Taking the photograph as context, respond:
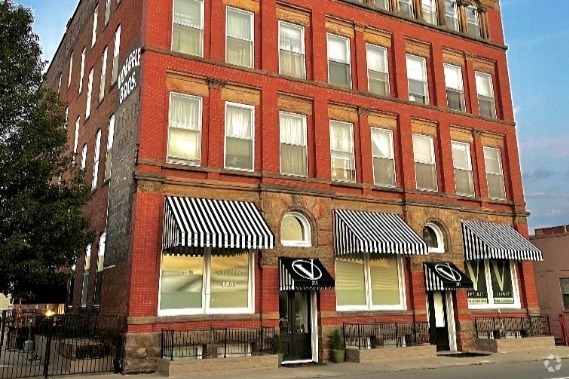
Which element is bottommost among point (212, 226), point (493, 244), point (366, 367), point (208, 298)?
point (366, 367)

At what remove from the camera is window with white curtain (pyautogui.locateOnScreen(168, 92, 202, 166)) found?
16.8m

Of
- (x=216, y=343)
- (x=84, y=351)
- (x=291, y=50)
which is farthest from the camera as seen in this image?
(x=291, y=50)

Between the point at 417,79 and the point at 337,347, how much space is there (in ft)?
40.5

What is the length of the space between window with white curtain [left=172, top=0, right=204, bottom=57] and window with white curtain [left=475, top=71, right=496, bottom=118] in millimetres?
13721

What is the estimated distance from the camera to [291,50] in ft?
65.4

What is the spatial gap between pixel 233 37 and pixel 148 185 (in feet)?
21.8

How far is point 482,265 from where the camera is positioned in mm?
21891

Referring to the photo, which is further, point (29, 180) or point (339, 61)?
point (339, 61)

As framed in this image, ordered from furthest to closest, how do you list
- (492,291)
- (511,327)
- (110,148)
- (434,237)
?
(492,291) → (511,327) → (434,237) → (110,148)

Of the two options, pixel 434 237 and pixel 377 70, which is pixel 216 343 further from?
pixel 377 70

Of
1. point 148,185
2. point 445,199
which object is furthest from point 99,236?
point 445,199

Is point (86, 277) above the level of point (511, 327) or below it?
above

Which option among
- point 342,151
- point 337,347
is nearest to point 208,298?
point 337,347

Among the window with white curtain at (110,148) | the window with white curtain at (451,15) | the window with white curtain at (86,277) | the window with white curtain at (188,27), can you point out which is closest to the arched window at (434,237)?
the window with white curtain at (451,15)
